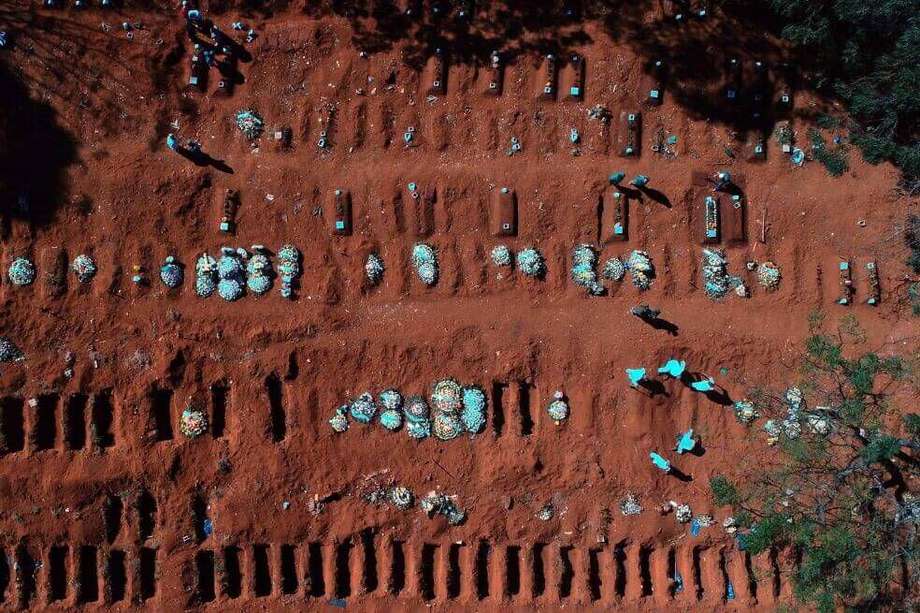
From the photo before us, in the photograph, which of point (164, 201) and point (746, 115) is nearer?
point (164, 201)

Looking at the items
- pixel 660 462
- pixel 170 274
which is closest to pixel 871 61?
pixel 660 462

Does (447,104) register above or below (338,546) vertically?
above

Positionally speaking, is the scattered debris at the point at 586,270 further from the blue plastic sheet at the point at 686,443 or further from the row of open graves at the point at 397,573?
the row of open graves at the point at 397,573

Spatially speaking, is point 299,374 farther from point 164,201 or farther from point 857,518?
point 857,518

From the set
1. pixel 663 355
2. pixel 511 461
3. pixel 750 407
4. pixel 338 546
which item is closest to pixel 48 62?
pixel 338 546

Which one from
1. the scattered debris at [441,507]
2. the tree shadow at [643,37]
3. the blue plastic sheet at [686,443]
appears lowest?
the scattered debris at [441,507]

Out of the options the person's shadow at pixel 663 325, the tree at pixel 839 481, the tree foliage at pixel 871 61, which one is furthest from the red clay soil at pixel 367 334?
the tree foliage at pixel 871 61

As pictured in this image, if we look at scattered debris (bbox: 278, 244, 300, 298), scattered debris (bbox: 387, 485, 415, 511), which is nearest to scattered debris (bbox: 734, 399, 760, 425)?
scattered debris (bbox: 387, 485, 415, 511)
